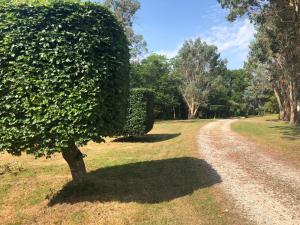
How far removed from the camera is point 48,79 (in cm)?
817

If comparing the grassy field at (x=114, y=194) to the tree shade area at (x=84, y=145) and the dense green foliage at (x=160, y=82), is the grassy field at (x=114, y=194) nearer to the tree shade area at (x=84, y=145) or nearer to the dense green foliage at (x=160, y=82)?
the tree shade area at (x=84, y=145)

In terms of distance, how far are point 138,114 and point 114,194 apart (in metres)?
12.8

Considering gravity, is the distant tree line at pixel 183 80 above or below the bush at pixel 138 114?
above

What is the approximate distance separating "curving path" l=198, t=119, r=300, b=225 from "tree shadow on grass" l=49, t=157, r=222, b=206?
77 cm

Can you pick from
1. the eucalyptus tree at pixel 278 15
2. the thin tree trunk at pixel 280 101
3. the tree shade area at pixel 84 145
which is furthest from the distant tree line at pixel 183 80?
the tree shade area at pixel 84 145

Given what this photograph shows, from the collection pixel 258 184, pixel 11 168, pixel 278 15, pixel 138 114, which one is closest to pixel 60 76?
pixel 11 168

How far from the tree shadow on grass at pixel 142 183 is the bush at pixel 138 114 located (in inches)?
314

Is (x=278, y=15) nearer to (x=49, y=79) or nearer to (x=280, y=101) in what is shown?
(x=49, y=79)

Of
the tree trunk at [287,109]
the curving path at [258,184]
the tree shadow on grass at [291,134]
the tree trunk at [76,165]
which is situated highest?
the tree trunk at [287,109]

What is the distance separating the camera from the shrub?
8.12 m

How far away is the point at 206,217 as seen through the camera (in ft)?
25.7

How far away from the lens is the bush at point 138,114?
2181cm

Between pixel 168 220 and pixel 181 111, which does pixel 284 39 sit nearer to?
pixel 168 220

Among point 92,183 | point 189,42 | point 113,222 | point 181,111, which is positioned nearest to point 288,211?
point 113,222
